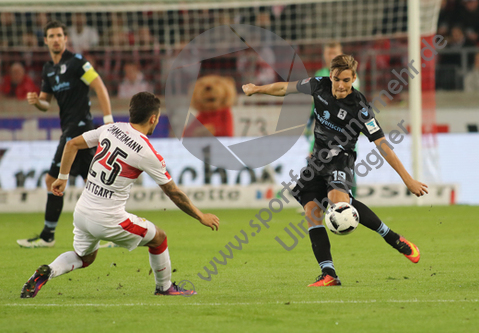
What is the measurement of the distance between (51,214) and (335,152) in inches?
140

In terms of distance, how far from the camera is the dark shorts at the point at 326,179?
548 centimetres

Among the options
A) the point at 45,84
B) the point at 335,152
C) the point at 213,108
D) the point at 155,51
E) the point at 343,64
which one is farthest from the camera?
the point at 155,51

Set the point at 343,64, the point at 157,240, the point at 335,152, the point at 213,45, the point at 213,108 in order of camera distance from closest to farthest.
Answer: the point at 157,240 < the point at 343,64 < the point at 335,152 < the point at 213,108 < the point at 213,45

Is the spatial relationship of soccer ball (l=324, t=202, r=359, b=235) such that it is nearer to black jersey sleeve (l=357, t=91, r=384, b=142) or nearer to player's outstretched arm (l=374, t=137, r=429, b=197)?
player's outstretched arm (l=374, t=137, r=429, b=197)

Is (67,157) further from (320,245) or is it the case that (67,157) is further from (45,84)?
(45,84)

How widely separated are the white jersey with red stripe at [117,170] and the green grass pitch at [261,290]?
64cm

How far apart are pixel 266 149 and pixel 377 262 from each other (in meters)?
6.74

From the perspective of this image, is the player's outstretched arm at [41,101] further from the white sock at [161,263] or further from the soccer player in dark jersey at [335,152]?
the white sock at [161,263]

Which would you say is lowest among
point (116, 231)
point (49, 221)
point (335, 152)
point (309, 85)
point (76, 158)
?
point (49, 221)

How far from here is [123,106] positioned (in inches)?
619

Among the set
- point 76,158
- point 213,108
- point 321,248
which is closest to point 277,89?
point 321,248

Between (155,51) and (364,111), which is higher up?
(364,111)

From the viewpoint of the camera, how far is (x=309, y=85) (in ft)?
18.6

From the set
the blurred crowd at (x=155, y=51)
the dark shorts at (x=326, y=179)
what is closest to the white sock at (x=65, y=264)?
the dark shorts at (x=326, y=179)
